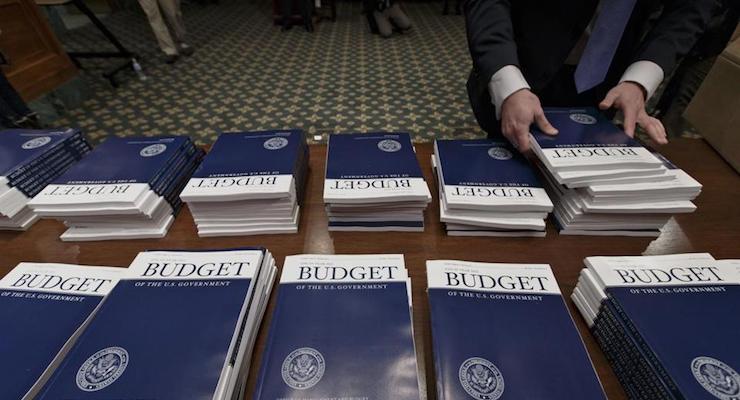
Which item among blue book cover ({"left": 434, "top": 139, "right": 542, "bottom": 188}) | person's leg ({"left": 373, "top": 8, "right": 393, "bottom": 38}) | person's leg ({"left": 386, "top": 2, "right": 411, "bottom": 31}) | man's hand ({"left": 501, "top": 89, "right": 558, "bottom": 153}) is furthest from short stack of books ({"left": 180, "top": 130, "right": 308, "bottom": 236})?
person's leg ({"left": 386, "top": 2, "right": 411, "bottom": 31})

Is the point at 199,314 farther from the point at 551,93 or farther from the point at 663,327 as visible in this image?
the point at 551,93

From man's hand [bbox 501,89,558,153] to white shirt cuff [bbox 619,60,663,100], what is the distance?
30 centimetres

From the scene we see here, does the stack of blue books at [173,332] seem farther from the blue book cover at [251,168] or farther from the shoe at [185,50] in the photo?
the shoe at [185,50]

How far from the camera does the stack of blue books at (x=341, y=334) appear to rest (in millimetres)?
400

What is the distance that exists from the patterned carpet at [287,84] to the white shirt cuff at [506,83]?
1.67 m

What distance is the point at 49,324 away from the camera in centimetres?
50

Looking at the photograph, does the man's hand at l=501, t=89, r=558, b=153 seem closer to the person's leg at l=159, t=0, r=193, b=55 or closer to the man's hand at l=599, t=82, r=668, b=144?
the man's hand at l=599, t=82, r=668, b=144

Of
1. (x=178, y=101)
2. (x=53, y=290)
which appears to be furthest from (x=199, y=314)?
(x=178, y=101)

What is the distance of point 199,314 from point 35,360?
0.21 metres

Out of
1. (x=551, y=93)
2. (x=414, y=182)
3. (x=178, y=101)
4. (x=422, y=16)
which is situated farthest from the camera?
(x=422, y=16)

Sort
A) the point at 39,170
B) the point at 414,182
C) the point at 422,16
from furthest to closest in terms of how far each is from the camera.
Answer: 1. the point at 422,16
2. the point at 39,170
3. the point at 414,182

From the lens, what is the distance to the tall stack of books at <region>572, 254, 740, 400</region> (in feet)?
1.31

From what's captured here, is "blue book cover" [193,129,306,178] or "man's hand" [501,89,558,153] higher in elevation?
"man's hand" [501,89,558,153]

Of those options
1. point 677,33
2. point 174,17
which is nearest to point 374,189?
point 677,33
